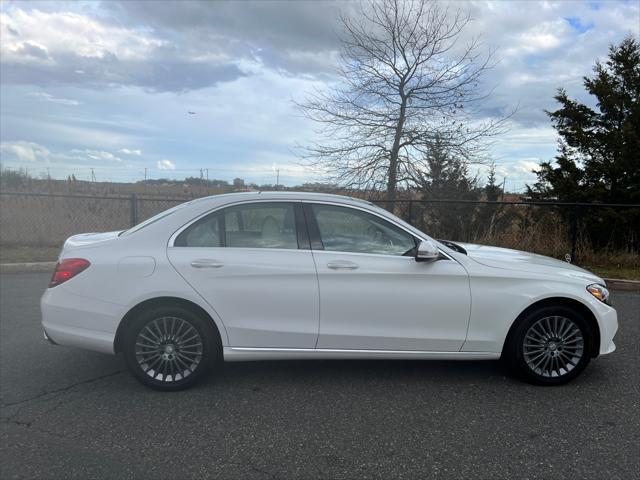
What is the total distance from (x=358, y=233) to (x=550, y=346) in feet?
6.18

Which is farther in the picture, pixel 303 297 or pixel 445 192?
pixel 445 192

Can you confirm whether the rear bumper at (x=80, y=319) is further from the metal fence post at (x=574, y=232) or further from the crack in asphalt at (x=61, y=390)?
the metal fence post at (x=574, y=232)

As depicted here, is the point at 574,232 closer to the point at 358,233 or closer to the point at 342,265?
the point at 358,233

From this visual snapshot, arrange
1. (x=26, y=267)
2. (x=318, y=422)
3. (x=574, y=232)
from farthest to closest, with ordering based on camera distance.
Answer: (x=574, y=232) → (x=26, y=267) → (x=318, y=422)

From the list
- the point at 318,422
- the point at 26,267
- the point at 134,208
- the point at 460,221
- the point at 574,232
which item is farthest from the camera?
the point at 460,221

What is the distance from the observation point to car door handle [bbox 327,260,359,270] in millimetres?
3887

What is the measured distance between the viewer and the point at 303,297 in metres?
3.87

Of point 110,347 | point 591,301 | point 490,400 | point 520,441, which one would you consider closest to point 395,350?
point 490,400

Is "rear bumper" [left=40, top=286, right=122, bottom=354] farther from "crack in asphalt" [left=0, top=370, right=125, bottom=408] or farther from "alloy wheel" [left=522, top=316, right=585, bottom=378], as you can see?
"alloy wheel" [left=522, top=316, right=585, bottom=378]

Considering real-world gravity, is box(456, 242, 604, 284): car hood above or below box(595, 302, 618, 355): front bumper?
above

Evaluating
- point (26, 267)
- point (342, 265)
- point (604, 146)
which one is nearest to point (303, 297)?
point (342, 265)

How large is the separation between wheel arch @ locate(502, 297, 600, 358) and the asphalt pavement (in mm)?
387

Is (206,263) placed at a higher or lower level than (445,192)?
lower

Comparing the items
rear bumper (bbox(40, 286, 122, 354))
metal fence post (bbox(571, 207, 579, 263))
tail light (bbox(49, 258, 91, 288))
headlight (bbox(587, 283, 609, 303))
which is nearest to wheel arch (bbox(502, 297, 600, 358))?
headlight (bbox(587, 283, 609, 303))
